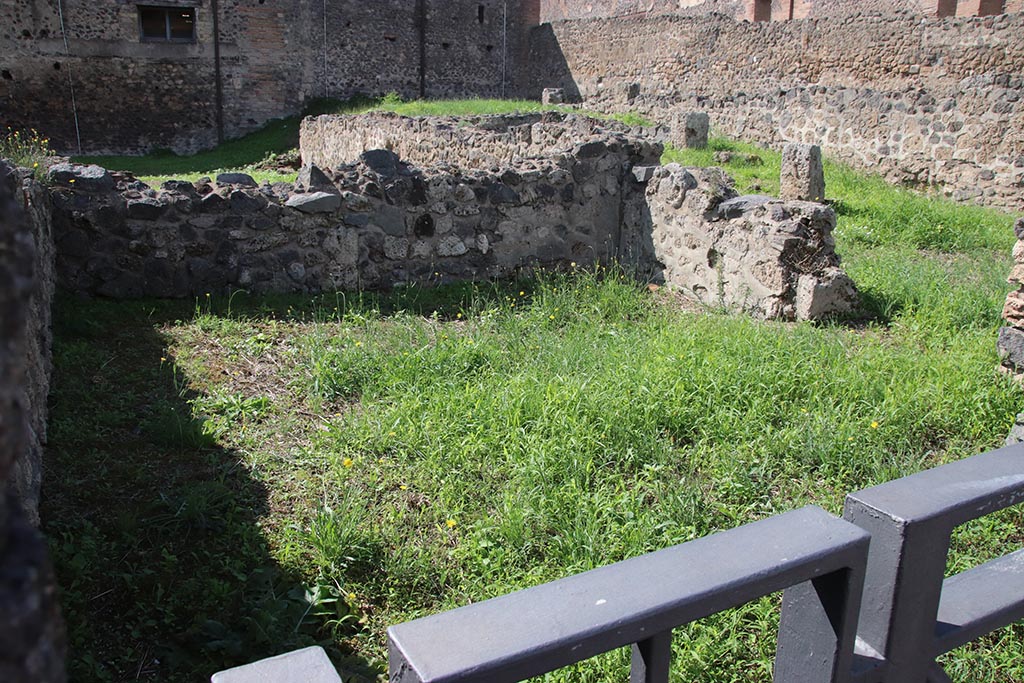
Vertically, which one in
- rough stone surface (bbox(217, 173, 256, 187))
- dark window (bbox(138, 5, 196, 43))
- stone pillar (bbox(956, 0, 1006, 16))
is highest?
stone pillar (bbox(956, 0, 1006, 16))

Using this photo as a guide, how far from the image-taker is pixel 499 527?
320cm

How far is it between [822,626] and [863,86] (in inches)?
661

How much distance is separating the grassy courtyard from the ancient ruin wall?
6.34 m

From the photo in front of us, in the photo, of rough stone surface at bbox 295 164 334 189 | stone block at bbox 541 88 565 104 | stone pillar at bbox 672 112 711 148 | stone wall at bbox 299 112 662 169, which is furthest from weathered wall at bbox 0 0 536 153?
rough stone surface at bbox 295 164 334 189

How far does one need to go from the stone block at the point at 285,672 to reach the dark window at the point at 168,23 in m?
22.8

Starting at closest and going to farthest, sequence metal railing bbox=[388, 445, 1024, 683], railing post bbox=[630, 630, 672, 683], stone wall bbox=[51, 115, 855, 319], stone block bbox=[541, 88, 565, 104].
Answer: metal railing bbox=[388, 445, 1024, 683] → railing post bbox=[630, 630, 672, 683] → stone wall bbox=[51, 115, 855, 319] → stone block bbox=[541, 88, 565, 104]

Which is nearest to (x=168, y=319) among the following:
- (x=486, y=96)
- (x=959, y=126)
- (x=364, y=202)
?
(x=364, y=202)

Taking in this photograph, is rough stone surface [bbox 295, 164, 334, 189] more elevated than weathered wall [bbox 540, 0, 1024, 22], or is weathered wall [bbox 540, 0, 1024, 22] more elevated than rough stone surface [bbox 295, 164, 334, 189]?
weathered wall [bbox 540, 0, 1024, 22]

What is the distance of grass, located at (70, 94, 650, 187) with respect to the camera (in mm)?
15328

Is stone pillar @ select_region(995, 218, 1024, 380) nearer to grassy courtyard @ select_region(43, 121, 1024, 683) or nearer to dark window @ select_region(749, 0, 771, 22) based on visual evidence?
grassy courtyard @ select_region(43, 121, 1024, 683)

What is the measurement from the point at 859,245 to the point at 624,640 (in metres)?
7.77

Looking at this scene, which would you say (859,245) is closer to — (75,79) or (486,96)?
(75,79)

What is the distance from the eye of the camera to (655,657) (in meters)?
1.26

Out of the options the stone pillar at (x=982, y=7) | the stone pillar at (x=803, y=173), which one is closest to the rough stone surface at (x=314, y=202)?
the stone pillar at (x=803, y=173)
